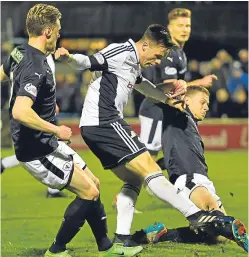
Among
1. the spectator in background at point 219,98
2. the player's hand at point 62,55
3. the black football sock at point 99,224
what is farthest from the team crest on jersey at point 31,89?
the spectator in background at point 219,98

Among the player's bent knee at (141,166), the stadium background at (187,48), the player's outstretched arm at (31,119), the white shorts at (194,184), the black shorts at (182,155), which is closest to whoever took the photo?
the player's outstretched arm at (31,119)

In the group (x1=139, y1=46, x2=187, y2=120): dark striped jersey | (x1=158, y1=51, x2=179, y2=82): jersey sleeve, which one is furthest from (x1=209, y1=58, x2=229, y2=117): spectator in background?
(x1=158, y1=51, x2=179, y2=82): jersey sleeve

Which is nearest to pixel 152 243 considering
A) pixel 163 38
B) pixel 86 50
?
pixel 163 38

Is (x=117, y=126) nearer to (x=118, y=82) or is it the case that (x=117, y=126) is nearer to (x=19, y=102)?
(x=118, y=82)

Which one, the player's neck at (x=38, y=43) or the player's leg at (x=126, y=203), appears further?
the player's leg at (x=126, y=203)

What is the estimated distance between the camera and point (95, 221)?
7559 millimetres

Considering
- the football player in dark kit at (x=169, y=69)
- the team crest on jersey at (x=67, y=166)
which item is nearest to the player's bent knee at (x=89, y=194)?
the team crest on jersey at (x=67, y=166)

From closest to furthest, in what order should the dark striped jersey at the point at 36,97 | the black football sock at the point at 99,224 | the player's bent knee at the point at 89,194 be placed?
the dark striped jersey at the point at 36,97
the player's bent knee at the point at 89,194
the black football sock at the point at 99,224

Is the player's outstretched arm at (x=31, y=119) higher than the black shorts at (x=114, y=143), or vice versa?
the player's outstretched arm at (x=31, y=119)

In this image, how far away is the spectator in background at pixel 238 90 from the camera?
22.2 m

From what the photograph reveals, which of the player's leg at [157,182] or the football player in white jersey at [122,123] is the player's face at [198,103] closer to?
the football player in white jersey at [122,123]

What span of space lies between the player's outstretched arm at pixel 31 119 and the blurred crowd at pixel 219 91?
15.2m

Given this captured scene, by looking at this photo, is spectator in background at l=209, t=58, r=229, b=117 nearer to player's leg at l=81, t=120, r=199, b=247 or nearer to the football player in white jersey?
the football player in white jersey

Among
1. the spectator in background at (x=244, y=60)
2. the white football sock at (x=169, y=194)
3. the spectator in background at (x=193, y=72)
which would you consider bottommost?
the spectator in background at (x=193, y=72)
